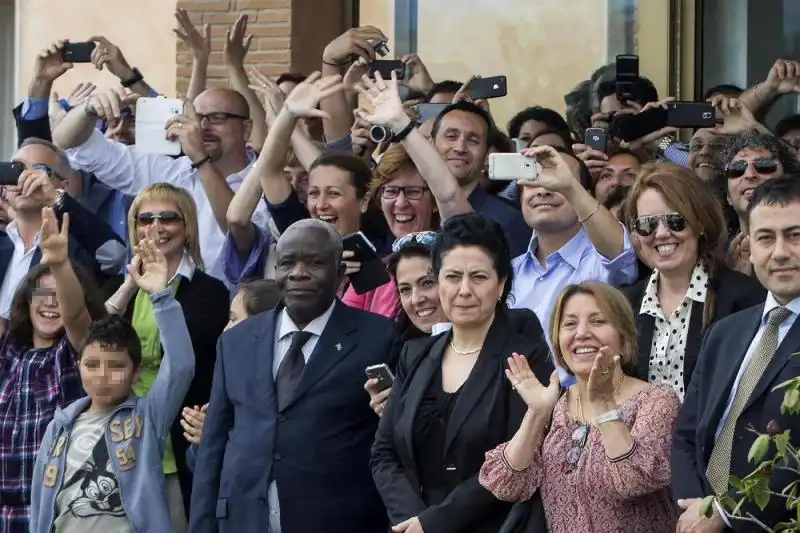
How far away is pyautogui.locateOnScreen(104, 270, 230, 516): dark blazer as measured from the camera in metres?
7.02

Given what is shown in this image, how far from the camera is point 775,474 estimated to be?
16.0ft

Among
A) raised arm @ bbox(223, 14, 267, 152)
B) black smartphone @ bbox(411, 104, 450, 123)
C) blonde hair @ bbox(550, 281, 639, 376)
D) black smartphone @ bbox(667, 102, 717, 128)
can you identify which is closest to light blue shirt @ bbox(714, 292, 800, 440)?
blonde hair @ bbox(550, 281, 639, 376)

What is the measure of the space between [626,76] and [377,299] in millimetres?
2384

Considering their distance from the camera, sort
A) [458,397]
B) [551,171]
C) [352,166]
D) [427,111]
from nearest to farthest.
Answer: [458,397], [551,171], [352,166], [427,111]

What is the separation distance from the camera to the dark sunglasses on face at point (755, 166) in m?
6.64

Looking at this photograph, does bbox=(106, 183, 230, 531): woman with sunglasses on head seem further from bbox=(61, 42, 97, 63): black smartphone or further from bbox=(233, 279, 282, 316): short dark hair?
bbox=(61, 42, 97, 63): black smartphone

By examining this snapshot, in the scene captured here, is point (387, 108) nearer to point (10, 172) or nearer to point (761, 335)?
point (10, 172)

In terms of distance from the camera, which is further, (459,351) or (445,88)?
(445,88)

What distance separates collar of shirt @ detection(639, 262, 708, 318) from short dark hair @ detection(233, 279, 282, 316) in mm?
1639

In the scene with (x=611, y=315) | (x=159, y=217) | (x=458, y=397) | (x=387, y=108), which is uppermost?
(x=387, y=108)

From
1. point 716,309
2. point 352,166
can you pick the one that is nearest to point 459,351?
point 716,309

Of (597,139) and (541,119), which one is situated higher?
(541,119)

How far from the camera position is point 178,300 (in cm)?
721

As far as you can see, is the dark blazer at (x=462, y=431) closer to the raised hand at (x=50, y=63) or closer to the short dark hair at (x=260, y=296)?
the short dark hair at (x=260, y=296)
